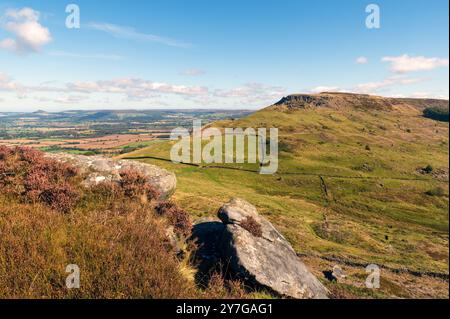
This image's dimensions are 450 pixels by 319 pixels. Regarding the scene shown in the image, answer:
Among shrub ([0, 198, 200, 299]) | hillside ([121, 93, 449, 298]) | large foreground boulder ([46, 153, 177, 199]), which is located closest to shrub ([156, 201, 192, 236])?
large foreground boulder ([46, 153, 177, 199])

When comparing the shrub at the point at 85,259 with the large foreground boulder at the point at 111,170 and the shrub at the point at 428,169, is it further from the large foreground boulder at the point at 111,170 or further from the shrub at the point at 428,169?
the shrub at the point at 428,169

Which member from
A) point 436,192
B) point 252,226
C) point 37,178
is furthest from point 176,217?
point 436,192

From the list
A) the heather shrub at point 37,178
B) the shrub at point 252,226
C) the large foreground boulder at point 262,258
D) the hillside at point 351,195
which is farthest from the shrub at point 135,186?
the hillside at point 351,195

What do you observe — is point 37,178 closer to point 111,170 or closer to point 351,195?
point 111,170

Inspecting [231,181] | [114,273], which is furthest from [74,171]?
[231,181]
